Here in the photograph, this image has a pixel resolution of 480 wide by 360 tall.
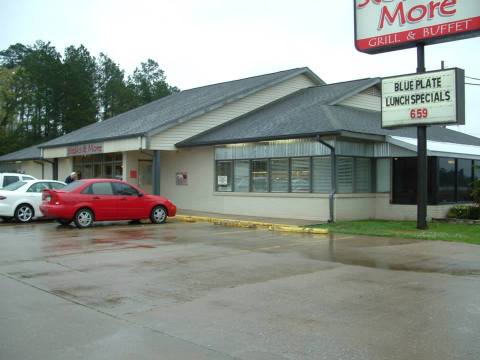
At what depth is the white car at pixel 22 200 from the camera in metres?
18.2

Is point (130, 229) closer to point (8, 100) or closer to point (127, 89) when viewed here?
point (8, 100)

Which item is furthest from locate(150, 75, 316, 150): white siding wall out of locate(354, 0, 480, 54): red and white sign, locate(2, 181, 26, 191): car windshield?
locate(354, 0, 480, 54): red and white sign

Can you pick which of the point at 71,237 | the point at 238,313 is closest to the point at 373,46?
the point at 71,237

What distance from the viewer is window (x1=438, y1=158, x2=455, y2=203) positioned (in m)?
19.7

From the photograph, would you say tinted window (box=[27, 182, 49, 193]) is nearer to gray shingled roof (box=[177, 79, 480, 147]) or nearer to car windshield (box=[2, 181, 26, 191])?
car windshield (box=[2, 181, 26, 191])

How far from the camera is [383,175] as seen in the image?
20.6 meters

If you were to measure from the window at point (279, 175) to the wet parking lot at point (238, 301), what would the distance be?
738cm

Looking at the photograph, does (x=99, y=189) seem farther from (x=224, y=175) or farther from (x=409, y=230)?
(x=409, y=230)

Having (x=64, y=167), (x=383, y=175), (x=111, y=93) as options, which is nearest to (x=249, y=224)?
(x=383, y=175)

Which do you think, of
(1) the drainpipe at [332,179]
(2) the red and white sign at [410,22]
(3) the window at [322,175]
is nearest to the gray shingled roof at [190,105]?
(3) the window at [322,175]

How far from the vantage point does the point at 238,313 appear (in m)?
6.72

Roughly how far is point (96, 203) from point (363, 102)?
44.4 ft

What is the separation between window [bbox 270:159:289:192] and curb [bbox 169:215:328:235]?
2.81 metres

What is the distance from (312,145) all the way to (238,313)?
1327cm
